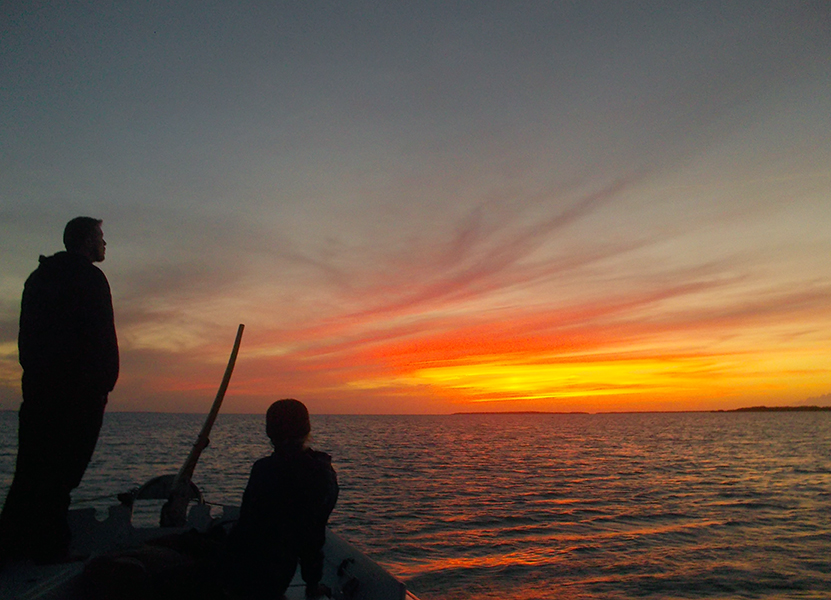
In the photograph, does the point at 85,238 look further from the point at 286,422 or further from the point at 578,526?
the point at 578,526

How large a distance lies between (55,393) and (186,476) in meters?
1.94

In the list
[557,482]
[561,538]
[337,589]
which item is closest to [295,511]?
[337,589]

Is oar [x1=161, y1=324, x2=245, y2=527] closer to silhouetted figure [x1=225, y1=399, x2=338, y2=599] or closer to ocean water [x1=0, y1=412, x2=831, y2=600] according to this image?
ocean water [x1=0, y1=412, x2=831, y2=600]

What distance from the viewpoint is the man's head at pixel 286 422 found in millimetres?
3029

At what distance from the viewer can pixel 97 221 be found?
409 centimetres

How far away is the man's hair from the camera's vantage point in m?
3.90

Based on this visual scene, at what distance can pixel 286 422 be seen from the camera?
305cm

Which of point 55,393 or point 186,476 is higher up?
point 55,393

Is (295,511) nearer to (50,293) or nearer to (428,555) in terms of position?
(50,293)

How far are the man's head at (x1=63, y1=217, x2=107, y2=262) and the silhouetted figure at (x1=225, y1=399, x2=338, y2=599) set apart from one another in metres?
2.22

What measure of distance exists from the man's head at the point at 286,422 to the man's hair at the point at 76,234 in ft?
7.28

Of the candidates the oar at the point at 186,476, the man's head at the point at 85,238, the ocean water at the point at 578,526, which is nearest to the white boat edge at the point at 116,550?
the oar at the point at 186,476

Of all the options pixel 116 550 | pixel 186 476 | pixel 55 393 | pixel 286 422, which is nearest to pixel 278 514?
pixel 286 422

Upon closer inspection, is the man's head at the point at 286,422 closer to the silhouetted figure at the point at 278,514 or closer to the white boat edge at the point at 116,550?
the silhouetted figure at the point at 278,514
